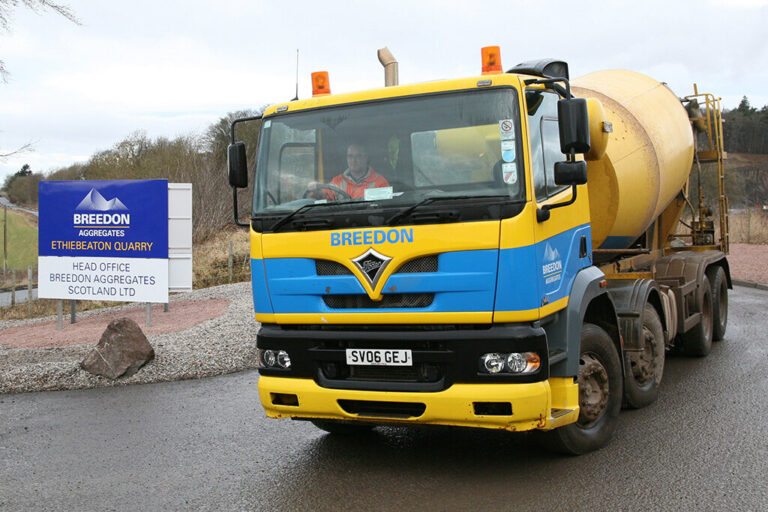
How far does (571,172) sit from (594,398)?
1.73 metres

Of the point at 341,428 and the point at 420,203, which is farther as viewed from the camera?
the point at 341,428

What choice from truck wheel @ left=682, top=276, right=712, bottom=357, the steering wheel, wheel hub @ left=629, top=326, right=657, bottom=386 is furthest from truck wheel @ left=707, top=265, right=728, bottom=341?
the steering wheel

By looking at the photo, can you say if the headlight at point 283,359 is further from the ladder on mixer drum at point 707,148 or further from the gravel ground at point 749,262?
the gravel ground at point 749,262

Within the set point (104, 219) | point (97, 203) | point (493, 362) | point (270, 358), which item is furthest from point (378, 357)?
point (97, 203)

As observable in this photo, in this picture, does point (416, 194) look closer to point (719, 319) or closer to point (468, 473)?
point (468, 473)

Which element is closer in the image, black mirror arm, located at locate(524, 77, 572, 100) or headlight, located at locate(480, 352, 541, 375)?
headlight, located at locate(480, 352, 541, 375)

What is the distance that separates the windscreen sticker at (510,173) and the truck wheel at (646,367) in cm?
264

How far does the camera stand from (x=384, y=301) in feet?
15.1

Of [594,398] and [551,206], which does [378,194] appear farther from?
[594,398]

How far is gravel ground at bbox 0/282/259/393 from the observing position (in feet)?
27.8

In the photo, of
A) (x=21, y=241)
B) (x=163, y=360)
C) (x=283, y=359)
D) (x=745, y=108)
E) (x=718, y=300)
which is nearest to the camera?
(x=283, y=359)

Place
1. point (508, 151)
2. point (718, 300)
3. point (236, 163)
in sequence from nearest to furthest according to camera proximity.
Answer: point (508, 151), point (236, 163), point (718, 300)

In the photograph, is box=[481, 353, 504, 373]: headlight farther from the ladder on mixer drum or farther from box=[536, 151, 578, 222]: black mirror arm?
the ladder on mixer drum

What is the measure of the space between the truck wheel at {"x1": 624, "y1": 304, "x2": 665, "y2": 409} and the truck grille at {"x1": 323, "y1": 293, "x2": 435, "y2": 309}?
262 centimetres
